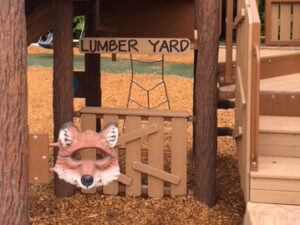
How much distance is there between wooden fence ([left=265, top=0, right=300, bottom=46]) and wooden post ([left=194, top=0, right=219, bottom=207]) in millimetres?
1696

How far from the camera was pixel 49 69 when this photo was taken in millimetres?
17609

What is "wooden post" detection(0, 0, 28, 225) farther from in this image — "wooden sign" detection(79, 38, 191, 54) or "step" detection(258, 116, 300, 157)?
"wooden sign" detection(79, 38, 191, 54)

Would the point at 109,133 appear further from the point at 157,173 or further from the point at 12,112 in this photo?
the point at 157,173

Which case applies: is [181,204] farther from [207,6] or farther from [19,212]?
[19,212]

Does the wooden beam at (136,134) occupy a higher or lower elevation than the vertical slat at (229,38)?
lower

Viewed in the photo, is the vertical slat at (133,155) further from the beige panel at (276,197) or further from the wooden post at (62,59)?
the beige panel at (276,197)

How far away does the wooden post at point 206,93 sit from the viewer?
504 cm

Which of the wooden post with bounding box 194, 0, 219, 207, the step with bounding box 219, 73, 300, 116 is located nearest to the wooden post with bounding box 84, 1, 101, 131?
the wooden post with bounding box 194, 0, 219, 207

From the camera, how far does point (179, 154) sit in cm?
551

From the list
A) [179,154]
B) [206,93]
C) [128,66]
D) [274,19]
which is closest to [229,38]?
[206,93]

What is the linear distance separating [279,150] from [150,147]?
5.31 ft

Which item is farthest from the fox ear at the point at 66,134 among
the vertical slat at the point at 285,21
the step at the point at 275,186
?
the vertical slat at the point at 285,21

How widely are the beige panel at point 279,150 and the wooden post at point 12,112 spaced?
1.97 meters

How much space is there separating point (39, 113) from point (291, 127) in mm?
7354
